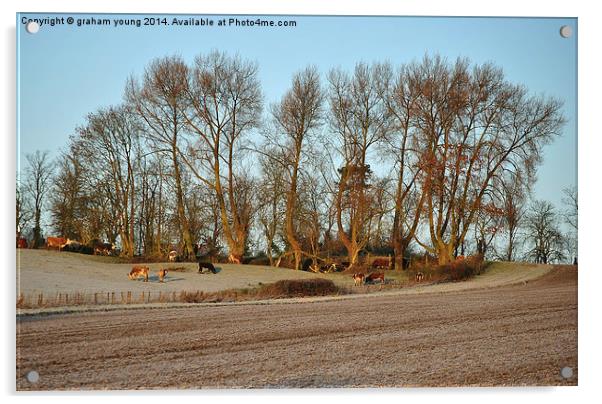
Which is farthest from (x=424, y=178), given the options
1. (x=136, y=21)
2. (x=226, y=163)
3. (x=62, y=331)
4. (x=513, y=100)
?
(x=62, y=331)

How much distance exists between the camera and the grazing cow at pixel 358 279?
8.31 metres

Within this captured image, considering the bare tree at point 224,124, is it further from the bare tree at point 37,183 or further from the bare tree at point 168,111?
the bare tree at point 37,183

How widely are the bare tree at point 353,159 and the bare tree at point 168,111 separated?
1602 mm

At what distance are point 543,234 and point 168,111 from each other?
4160 millimetres

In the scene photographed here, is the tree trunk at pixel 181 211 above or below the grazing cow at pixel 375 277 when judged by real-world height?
above

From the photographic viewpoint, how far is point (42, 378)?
7191 mm

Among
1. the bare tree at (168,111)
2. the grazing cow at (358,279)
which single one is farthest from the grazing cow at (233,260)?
the grazing cow at (358,279)

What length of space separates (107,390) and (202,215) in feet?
6.56

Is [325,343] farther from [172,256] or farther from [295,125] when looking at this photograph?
[295,125]

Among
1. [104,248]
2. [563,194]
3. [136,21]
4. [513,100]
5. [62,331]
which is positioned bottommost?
[62,331]

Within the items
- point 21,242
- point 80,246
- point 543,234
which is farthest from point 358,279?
point 21,242

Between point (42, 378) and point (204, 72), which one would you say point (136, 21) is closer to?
point (204, 72)

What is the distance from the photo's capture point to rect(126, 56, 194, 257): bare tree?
800 centimetres

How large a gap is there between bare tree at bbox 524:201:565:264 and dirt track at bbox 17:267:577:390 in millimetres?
193
